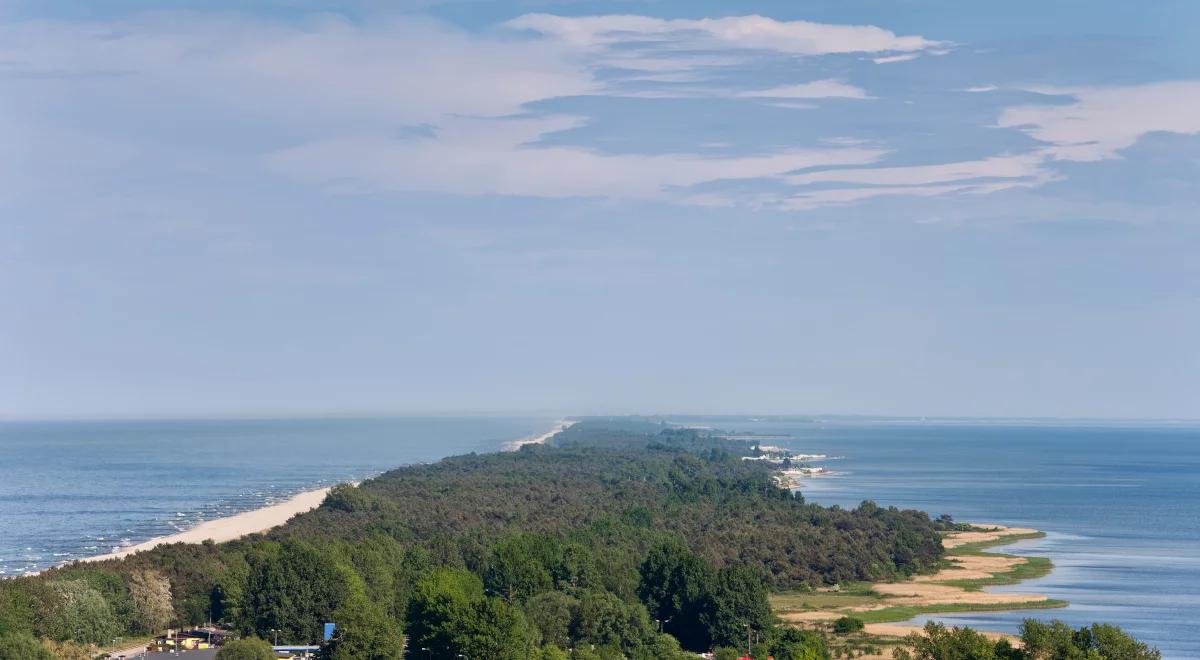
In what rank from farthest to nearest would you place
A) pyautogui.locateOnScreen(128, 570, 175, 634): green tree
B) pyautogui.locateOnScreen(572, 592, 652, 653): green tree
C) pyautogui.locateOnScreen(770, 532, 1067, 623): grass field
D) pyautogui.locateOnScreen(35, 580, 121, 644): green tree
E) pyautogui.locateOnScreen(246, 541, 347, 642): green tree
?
pyautogui.locateOnScreen(770, 532, 1067, 623): grass field < pyautogui.locateOnScreen(128, 570, 175, 634): green tree < pyautogui.locateOnScreen(246, 541, 347, 642): green tree < pyautogui.locateOnScreen(572, 592, 652, 653): green tree < pyautogui.locateOnScreen(35, 580, 121, 644): green tree

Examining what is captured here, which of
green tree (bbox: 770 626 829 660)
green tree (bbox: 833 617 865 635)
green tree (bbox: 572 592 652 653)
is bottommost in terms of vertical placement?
green tree (bbox: 833 617 865 635)

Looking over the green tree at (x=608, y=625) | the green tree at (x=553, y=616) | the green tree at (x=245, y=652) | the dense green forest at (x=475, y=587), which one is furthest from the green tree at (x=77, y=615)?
the green tree at (x=608, y=625)

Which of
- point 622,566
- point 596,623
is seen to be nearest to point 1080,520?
point 622,566

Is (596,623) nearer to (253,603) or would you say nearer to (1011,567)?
(253,603)

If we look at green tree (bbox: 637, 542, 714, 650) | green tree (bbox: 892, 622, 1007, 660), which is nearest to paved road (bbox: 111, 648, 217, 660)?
green tree (bbox: 637, 542, 714, 650)

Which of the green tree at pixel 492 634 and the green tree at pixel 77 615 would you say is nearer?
the green tree at pixel 492 634

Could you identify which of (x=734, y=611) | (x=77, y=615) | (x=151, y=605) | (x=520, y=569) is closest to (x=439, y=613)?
(x=520, y=569)

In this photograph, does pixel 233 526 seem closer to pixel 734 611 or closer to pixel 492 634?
pixel 734 611

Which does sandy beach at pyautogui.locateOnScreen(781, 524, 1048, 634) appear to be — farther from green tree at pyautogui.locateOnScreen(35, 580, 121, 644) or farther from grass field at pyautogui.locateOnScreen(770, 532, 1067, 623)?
green tree at pyautogui.locateOnScreen(35, 580, 121, 644)

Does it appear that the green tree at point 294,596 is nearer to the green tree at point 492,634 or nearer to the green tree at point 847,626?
the green tree at point 492,634
